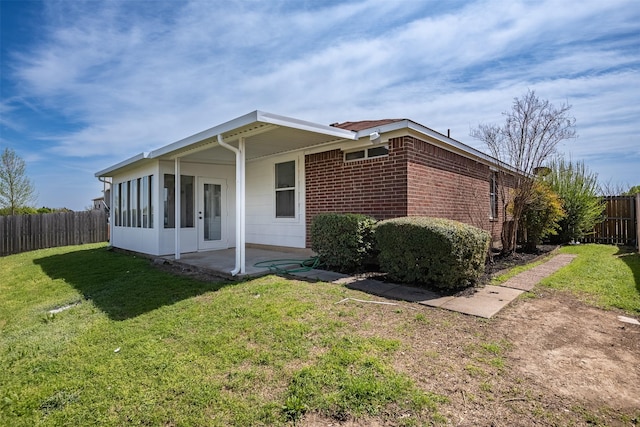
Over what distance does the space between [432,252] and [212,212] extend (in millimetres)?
7234

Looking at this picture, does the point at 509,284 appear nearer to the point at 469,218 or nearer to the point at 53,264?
the point at 469,218

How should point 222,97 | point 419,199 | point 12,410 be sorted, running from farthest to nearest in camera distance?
point 222,97
point 419,199
point 12,410

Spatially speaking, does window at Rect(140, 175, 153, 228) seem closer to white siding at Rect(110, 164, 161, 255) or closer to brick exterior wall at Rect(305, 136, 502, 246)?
white siding at Rect(110, 164, 161, 255)

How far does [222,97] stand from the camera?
11.5 metres

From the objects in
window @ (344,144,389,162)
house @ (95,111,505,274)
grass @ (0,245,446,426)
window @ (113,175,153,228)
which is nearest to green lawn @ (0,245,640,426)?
grass @ (0,245,446,426)

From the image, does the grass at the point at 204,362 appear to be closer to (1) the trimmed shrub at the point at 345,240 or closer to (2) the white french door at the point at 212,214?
(1) the trimmed shrub at the point at 345,240

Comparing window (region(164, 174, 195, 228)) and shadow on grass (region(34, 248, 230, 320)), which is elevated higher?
window (region(164, 174, 195, 228))

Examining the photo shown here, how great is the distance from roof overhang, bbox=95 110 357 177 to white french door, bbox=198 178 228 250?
805 millimetres

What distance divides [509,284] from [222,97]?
10.3 metres

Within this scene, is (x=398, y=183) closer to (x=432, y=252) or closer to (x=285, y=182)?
(x=432, y=252)

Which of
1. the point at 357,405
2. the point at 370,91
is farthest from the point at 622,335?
the point at 370,91

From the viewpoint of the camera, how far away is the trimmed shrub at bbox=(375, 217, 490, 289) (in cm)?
483

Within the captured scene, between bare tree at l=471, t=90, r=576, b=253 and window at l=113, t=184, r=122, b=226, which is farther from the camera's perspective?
window at l=113, t=184, r=122, b=226

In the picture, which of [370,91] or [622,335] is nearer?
[622,335]
